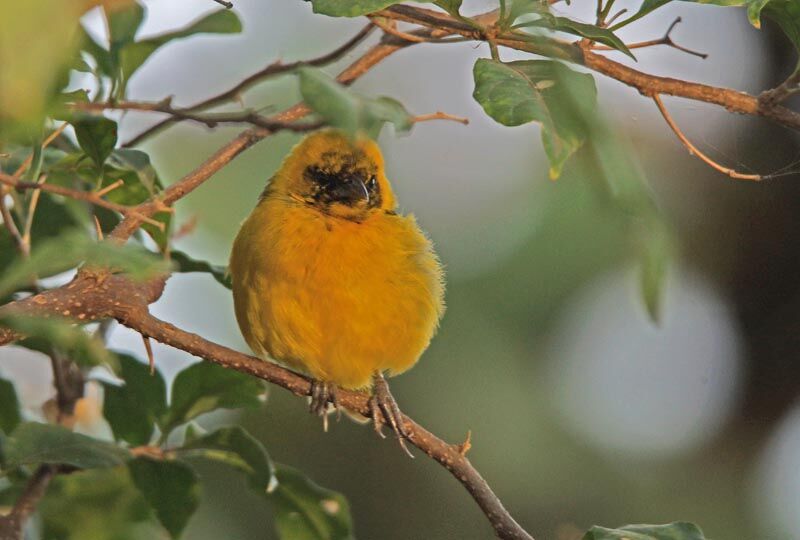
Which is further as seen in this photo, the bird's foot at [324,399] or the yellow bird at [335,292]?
the yellow bird at [335,292]

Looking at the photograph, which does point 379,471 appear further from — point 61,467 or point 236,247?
point 61,467

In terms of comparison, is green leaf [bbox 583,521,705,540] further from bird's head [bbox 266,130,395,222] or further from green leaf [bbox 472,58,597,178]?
bird's head [bbox 266,130,395,222]

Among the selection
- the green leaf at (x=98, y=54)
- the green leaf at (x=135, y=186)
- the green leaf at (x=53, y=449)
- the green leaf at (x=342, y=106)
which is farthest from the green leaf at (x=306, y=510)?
the green leaf at (x=342, y=106)

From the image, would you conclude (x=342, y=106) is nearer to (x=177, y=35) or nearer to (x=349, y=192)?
(x=177, y=35)

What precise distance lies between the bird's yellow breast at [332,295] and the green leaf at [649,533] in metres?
1.32

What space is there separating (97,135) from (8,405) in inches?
28.2

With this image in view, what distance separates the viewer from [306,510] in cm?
221

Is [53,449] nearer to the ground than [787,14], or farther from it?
nearer to the ground

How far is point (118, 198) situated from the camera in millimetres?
2223

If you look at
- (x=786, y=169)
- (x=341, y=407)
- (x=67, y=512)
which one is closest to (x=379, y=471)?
(x=341, y=407)

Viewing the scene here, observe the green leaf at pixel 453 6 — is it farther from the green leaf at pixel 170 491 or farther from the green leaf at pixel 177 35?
the green leaf at pixel 170 491

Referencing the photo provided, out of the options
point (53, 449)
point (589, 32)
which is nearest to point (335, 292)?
point (53, 449)

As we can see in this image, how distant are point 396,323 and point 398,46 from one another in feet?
3.23

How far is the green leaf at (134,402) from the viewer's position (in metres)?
2.23
